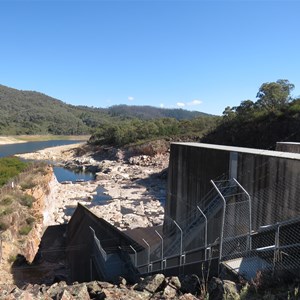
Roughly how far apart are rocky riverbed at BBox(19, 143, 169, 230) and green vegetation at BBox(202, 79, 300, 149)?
13.8 metres

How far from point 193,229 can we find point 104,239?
8576 mm

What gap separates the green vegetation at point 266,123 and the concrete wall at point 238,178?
28.8 m

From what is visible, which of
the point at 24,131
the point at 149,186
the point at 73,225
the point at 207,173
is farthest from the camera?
the point at 24,131

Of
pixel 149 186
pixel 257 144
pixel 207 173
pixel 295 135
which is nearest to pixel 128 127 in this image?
pixel 149 186

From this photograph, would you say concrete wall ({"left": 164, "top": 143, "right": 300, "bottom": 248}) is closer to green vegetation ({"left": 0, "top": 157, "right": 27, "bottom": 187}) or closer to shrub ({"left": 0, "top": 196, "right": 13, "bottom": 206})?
shrub ({"left": 0, "top": 196, "right": 13, "bottom": 206})

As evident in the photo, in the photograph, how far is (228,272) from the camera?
941 cm

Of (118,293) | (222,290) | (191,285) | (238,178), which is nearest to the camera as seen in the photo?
(222,290)

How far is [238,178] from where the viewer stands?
13961 mm

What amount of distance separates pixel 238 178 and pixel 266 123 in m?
41.3

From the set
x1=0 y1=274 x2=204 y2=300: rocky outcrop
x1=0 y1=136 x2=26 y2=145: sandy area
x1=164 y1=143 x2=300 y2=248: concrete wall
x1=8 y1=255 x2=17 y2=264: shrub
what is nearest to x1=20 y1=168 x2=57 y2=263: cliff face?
x1=8 y1=255 x2=17 y2=264: shrub

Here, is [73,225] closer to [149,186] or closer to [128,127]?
[149,186]

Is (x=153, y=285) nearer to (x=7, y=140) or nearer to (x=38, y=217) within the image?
(x=38, y=217)

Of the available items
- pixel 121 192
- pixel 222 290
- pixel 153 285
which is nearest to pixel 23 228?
pixel 153 285

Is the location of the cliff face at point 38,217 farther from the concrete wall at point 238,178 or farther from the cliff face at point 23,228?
the concrete wall at point 238,178
